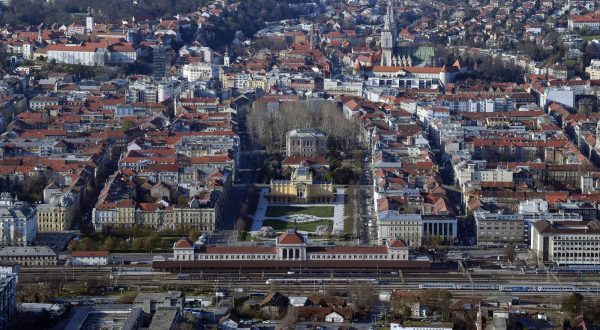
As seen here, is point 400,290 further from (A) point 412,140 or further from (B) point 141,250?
(A) point 412,140

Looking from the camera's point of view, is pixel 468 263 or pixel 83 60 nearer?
pixel 468 263

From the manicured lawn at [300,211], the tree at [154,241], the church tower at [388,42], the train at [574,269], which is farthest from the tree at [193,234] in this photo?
the church tower at [388,42]

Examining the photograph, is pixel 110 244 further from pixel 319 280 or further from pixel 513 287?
pixel 513 287

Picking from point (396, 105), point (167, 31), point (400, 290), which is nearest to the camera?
point (400, 290)

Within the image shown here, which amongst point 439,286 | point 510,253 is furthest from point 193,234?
point 510,253

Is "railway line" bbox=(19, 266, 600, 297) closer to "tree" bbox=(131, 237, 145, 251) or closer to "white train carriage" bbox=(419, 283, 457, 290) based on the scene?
"white train carriage" bbox=(419, 283, 457, 290)

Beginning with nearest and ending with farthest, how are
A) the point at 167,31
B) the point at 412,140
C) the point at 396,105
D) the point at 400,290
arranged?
the point at 400,290, the point at 412,140, the point at 396,105, the point at 167,31

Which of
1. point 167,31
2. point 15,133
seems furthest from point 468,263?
point 167,31

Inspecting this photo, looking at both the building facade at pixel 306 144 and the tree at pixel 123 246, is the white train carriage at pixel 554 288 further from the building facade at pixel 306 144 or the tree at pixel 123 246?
the building facade at pixel 306 144
